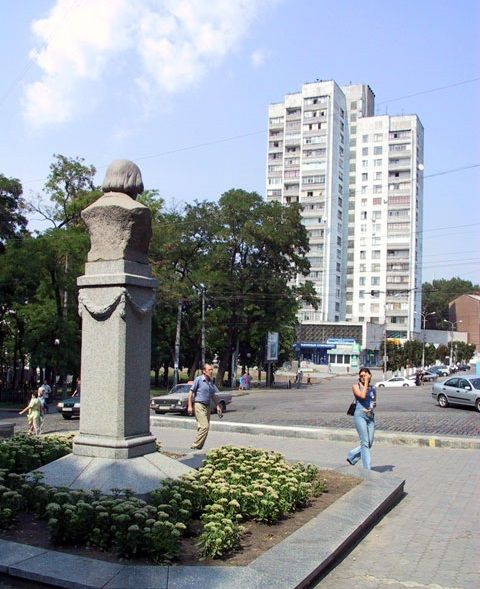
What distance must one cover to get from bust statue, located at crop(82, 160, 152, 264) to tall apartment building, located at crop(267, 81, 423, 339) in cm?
8548

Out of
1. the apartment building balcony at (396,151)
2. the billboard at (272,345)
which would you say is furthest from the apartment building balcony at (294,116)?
the billboard at (272,345)

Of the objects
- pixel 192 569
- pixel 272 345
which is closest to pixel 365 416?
pixel 192 569

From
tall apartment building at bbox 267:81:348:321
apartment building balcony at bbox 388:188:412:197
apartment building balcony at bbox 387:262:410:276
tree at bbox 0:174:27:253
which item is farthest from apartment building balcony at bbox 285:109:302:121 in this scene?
tree at bbox 0:174:27:253

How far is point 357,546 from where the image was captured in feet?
21.6

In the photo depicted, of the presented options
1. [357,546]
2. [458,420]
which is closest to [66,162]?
[458,420]

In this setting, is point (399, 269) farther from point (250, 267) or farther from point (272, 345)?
point (250, 267)

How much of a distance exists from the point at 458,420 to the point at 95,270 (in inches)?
745

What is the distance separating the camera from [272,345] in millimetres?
55125

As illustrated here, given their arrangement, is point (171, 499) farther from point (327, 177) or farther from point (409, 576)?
point (327, 177)

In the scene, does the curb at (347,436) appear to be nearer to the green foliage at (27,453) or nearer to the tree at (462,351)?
the green foliage at (27,453)

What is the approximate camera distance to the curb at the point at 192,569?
15.1ft

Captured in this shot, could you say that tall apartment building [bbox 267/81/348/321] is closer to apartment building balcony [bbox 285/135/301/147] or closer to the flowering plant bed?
apartment building balcony [bbox 285/135/301/147]

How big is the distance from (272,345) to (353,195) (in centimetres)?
5287

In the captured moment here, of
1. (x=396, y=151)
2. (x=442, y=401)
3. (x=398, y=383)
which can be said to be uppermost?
(x=396, y=151)
